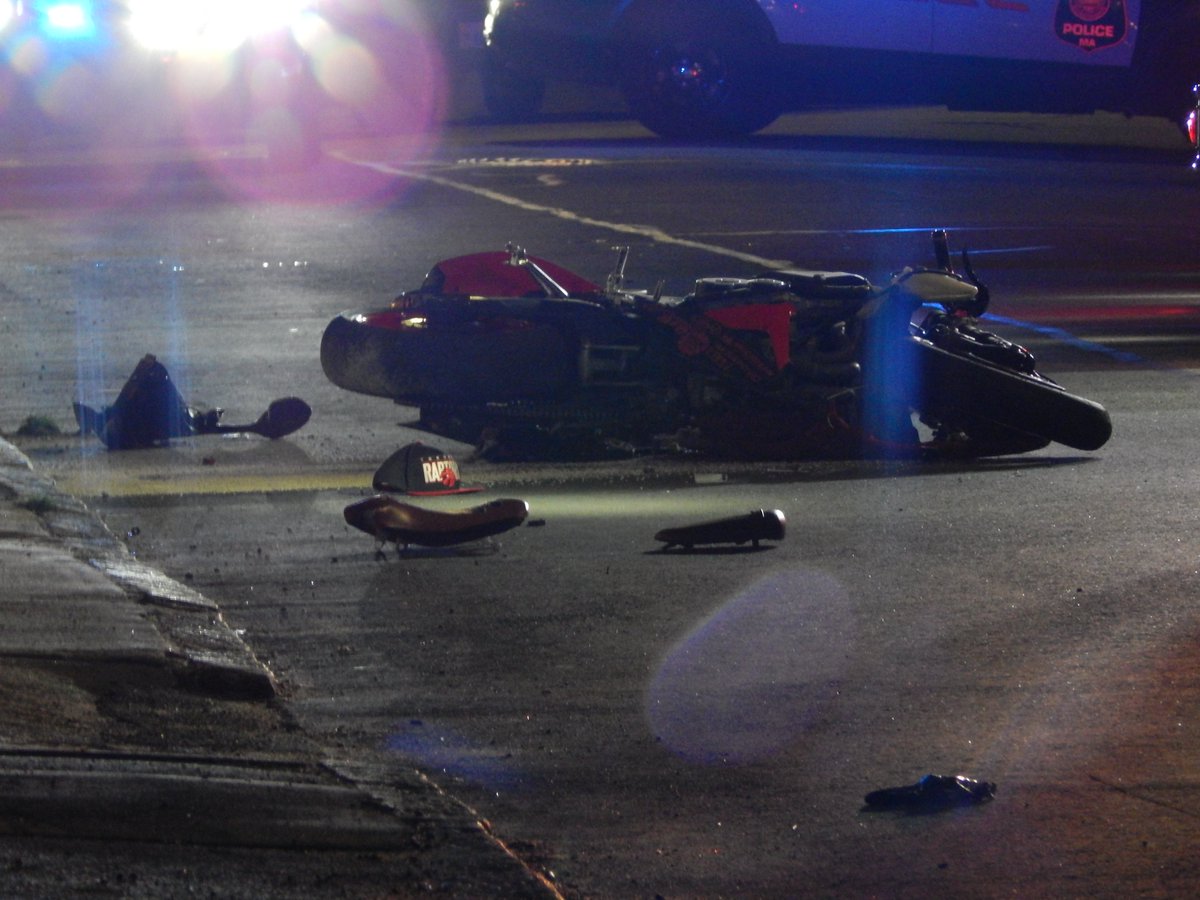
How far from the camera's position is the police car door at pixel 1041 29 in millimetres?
17328

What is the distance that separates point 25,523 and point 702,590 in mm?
2365

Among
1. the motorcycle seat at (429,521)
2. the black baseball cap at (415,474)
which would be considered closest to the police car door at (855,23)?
the black baseball cap at (415,474)

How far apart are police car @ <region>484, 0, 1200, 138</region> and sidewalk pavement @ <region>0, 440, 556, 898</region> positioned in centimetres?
1398

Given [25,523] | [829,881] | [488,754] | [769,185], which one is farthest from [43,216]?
[829,881]

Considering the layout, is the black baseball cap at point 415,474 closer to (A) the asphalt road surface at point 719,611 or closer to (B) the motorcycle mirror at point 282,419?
(A) the asphalt road surface at point 719,611

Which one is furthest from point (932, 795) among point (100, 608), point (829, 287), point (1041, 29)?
point (1041, 29)

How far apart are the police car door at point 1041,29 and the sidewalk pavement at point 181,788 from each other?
14.0 meters

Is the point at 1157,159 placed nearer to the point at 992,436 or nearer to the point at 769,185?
the point at 769,185

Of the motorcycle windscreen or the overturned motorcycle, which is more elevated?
the motorcycle windscreen

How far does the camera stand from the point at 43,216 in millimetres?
15188

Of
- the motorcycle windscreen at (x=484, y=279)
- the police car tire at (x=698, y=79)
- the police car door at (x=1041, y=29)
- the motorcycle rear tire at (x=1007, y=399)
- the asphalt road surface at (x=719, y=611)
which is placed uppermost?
the police car door at (x=1041, y=29)

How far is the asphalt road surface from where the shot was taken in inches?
160

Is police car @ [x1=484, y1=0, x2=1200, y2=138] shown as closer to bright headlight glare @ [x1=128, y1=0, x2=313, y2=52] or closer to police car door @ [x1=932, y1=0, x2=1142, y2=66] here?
police car door @ [x1=932, y1=0, x2=1142, y2=66]

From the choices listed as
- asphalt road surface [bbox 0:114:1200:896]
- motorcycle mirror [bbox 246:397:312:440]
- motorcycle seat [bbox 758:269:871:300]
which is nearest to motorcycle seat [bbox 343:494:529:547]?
asphalt road surface [bbox 0:114:1200:896]
